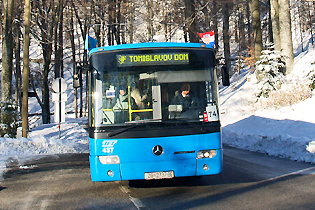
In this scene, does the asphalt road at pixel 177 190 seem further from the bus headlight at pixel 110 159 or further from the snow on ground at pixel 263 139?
the snow on ground at pixel 263 139

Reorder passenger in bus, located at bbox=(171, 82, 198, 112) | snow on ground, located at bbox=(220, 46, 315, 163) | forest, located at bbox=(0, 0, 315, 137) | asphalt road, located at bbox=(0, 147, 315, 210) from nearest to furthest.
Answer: asphalt road, located at bbox=(0, 147, 315, 210) → passenger in bus, located at bbox=(171, 82, 198, 112) → snow on ground, located at bbox=(220, 46, 315, 163) → forest, located at bbox=(0, 0, 315, 137)

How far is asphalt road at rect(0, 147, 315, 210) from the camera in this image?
5.79 m

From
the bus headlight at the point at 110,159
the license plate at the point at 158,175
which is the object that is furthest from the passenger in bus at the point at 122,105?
the license plate at the point at 158,175

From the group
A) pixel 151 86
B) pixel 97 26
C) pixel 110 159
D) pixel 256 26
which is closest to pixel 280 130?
pixel 151 86

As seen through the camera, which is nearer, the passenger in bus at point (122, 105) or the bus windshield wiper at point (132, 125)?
the bus windshield wiper at point (132, 125)

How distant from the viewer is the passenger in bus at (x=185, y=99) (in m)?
6.58

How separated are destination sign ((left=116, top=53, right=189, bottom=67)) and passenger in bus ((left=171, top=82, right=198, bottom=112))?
0.48 metres

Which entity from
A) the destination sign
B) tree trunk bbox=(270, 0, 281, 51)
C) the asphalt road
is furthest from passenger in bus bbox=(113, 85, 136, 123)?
tree trunk bbox=(270, 0, 281, 51)

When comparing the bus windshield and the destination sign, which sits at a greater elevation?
the destination sign

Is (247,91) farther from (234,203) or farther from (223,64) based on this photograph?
(234,203)

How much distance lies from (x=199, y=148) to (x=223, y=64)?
190cm

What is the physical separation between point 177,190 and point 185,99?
1688 millimetres

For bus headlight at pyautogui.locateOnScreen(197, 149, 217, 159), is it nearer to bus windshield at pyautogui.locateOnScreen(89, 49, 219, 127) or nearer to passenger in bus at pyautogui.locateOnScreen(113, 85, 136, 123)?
bus windshield at pyautogui.locateOnScreen(89, 49, 219, 127)

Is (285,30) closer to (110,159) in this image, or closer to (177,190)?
(177,190)
